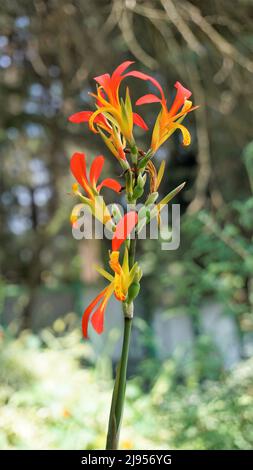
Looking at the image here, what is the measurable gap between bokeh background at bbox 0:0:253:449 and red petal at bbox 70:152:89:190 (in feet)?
0.32

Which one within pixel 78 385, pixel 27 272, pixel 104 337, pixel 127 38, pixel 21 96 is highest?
pixel 21 96

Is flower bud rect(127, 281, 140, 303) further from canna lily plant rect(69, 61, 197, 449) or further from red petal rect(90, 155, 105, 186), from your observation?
red petal rect(90, 155, 105, 186)

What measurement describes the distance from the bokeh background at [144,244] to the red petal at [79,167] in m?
0.10

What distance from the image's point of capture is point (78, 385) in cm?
264

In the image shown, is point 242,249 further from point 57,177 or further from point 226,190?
point 57,177

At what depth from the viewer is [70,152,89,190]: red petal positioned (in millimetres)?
669

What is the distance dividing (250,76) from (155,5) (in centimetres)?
65

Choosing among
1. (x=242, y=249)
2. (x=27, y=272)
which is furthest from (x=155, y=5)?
(x=27, y=272)

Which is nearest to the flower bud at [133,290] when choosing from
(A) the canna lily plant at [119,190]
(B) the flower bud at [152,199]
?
(A) the canna lily plant at [119,190]

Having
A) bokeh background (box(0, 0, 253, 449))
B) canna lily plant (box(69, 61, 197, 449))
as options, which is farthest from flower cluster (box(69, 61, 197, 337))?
bokeh background (box(0, 0, 253, 449))

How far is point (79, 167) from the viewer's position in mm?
674

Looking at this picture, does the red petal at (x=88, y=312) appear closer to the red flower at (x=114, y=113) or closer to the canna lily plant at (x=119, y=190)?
the canna lily plant at (x=119, y=190)

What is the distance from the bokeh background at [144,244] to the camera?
2.10 metres

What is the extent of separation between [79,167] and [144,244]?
2898mm
